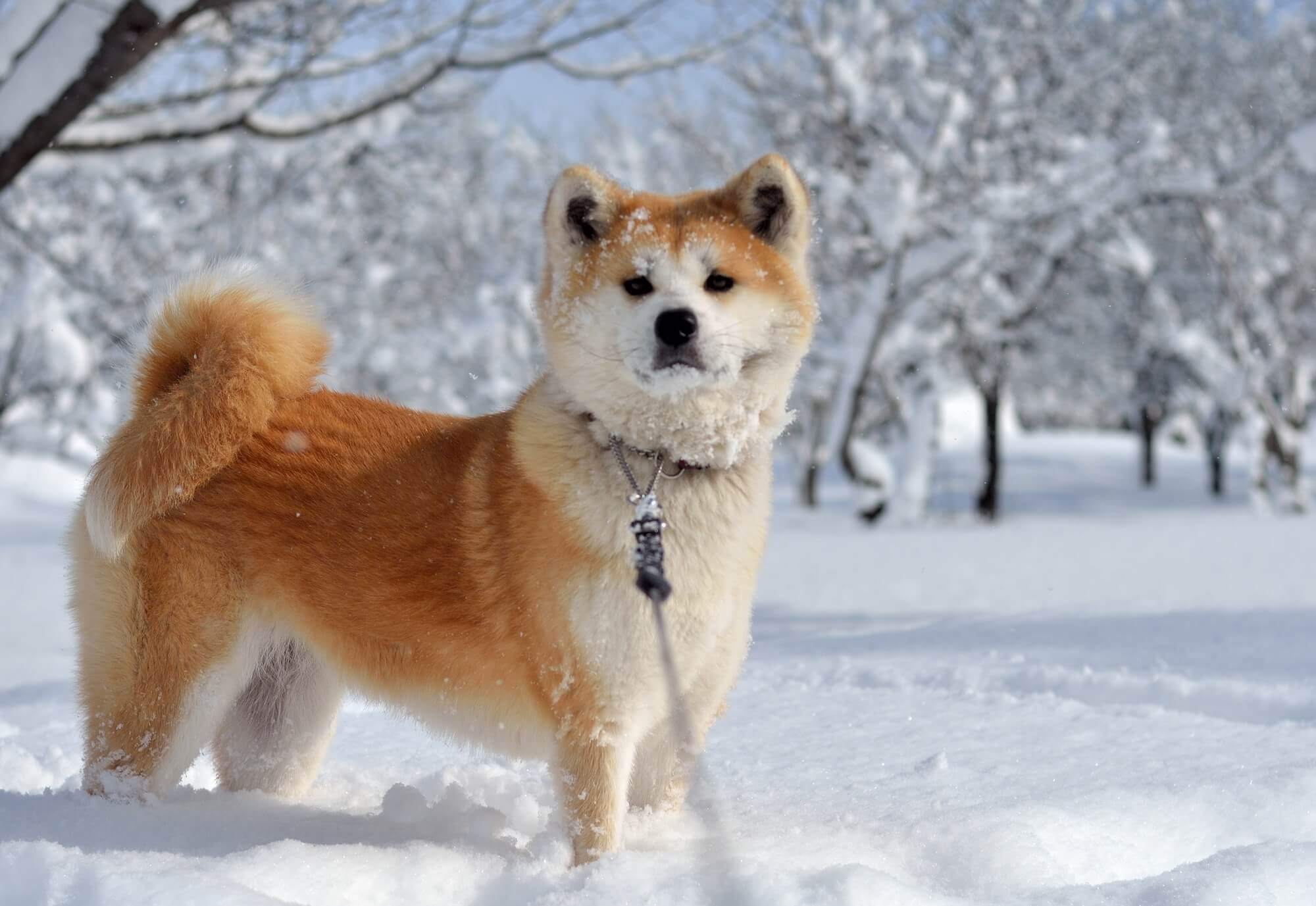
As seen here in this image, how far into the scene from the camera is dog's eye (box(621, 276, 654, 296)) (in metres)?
2.15

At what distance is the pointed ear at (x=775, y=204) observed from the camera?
231 centimetres

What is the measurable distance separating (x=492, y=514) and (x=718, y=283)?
2.17 ft

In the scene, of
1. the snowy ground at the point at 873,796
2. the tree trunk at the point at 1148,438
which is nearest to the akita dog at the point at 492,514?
the snowy ground at the point at 873,796

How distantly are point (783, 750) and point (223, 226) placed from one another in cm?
1409

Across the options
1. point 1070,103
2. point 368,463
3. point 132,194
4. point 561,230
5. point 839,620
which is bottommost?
point 839,620

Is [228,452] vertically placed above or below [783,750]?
above

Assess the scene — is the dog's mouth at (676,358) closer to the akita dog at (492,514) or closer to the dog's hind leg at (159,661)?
the akita dog at (492,514)

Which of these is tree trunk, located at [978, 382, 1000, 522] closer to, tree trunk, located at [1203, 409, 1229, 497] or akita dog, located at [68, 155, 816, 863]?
tree trunk, located at [1203, 409, 1229, 497]

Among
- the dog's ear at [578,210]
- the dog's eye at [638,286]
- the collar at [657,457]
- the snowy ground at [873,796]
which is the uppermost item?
the dog's ear at [578,210]

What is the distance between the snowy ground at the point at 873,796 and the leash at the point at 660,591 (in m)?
0.03

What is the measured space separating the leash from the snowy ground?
33 millimetres

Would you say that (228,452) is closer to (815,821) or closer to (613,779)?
(613,779)

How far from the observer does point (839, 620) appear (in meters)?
6.70

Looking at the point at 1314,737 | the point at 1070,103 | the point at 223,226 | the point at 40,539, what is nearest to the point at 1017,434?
the point at 1070,103
